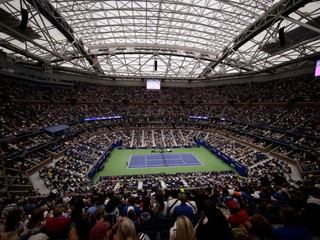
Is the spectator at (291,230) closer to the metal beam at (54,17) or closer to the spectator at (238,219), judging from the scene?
the spectator at (238,219)

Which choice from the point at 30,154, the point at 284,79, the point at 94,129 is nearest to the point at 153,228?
the point at 30,154

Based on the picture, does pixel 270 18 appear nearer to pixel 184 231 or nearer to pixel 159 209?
pixel 159 209


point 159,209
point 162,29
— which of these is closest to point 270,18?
point 162,29

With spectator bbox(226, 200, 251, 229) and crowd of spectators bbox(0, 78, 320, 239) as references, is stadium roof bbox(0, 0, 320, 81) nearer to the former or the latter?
crowd of spectators bbox(0, 78, 320, 239)

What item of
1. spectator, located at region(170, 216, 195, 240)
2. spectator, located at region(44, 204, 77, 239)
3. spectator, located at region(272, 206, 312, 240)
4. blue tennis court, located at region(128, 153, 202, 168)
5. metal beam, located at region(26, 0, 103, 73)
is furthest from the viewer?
blue tennis court, located at region(128, 153, 202, 168)

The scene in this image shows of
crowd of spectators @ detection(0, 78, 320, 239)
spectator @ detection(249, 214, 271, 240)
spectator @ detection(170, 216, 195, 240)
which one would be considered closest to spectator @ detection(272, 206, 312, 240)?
crowd of spectators @ detection(0, 78, 320, 239)

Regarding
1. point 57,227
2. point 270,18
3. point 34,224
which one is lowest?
point 57,227

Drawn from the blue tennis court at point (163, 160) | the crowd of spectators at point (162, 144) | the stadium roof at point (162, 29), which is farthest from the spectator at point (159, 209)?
the blue tennis court at point (163, 160)
